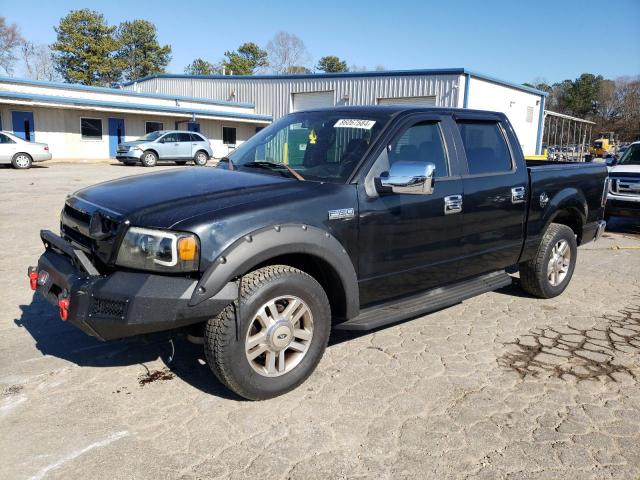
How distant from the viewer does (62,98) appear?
27.2 meters

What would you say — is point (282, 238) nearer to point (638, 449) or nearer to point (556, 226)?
point (638, 449)

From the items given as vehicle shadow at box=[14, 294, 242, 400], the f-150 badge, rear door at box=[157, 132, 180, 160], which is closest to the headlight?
vehicle shadow at box=[14, 294, 242, 400]

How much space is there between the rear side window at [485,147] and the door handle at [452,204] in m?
0.36

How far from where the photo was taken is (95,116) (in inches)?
1179

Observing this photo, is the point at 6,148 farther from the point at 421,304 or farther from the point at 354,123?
the point at 421,304

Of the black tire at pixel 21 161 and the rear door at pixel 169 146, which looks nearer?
the black tire at pixel 21 161

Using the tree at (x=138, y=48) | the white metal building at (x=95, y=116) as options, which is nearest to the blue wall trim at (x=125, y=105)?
the white metal building at (x=95, y=116)

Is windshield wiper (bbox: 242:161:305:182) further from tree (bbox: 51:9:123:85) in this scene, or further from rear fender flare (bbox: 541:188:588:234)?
tree (bbox: 51:9:123:85)

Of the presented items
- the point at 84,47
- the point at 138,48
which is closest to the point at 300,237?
the point at 84,47

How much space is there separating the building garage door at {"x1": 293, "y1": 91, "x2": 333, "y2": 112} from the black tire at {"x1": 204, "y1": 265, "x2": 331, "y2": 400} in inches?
1085

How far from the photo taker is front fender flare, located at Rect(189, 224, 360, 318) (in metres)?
2.90

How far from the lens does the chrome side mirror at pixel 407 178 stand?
3504 millimetres

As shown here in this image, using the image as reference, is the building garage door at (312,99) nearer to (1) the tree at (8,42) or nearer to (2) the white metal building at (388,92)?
(2) the white metal building at (388,92)

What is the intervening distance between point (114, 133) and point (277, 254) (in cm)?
3064
